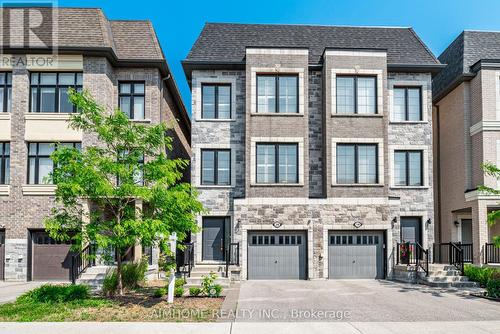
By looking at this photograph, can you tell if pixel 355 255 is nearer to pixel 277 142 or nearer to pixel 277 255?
pixel 277 255

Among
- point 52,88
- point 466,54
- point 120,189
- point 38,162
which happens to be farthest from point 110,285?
point 466,54

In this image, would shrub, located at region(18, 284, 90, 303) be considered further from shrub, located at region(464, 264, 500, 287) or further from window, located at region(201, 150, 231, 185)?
shrub, located at region(464, 264, 500, 287)

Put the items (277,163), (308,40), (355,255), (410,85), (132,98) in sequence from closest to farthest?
(355,255), (277,163), (132,98), (410,85), (308,40)

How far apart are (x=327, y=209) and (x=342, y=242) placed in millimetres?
1573

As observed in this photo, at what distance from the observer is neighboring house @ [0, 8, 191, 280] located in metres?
20.3

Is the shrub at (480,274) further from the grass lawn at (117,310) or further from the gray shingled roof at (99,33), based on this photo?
the gray shingled roof at (99,33)

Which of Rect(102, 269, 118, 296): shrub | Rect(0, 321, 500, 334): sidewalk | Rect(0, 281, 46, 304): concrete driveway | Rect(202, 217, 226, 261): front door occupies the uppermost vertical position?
Rect(202, 217, 226, 261): front door

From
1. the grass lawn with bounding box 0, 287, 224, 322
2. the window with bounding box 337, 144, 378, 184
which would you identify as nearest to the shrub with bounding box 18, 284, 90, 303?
the grass lawn with bounding box 0, 287, 224, 322

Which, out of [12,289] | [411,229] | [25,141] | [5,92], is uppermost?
[5,92]

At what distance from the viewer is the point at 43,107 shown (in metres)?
21.0

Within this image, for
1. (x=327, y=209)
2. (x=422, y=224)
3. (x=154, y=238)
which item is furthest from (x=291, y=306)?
(x=422, y=224)

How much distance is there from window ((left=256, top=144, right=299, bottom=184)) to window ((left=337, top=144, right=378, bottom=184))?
1.91 m

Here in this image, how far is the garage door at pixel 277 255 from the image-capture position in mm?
20719

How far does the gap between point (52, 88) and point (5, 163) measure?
3625 millimetres
